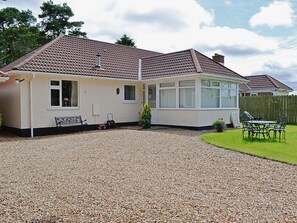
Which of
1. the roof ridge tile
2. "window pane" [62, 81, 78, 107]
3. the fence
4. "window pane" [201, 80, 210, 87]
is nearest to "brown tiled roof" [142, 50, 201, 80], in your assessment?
the roof ridge tile

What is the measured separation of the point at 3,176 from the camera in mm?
6699

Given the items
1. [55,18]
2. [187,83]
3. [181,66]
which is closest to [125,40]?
[55,18]

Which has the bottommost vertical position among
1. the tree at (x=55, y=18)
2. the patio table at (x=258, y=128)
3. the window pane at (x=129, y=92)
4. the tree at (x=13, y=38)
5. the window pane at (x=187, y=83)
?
the patio table at (x=258, y=128)

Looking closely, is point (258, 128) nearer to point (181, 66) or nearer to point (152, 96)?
point (181, 66)

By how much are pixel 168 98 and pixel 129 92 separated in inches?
115

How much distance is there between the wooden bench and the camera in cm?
1511

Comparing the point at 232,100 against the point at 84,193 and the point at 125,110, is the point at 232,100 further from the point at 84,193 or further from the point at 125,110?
the point at 84,193

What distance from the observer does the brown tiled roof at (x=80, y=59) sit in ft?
49.1

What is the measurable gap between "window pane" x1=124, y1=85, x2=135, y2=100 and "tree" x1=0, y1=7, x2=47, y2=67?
17546 millimetres

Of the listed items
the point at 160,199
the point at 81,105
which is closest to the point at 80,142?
the point at 81,105

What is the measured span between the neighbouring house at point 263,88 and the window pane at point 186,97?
16.9 metres

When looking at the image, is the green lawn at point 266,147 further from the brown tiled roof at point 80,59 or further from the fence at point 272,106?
the fence at point 272,106

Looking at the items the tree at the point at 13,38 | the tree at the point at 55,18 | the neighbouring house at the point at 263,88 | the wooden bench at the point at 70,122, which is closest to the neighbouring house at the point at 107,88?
the wooden bench at the point at 70,122

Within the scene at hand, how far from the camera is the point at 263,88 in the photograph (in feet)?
108
